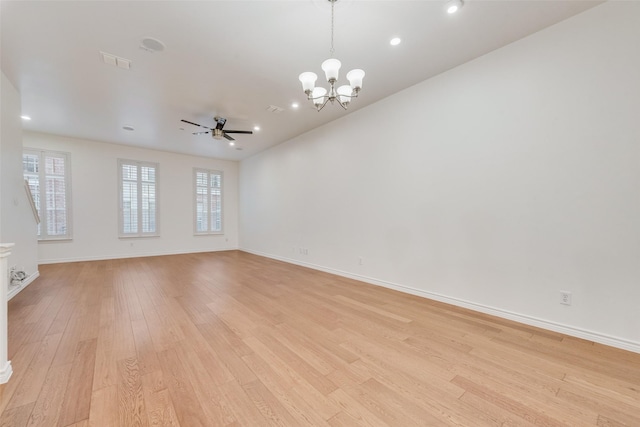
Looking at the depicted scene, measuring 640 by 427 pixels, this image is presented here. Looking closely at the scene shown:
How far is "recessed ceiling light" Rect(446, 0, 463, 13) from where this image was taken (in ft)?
7.29

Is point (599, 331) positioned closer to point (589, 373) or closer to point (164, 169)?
point (589, 373)

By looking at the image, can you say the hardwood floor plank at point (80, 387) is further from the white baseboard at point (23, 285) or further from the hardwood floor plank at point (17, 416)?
the white baseboard at point (23, 285)

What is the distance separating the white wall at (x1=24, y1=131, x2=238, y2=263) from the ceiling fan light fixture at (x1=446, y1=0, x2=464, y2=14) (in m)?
7.57

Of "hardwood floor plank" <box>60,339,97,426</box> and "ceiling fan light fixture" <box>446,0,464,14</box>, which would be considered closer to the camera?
"hardwood floor plank" <box>60,339,97,426</box>

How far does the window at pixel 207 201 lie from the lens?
799 centimetres

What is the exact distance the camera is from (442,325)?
264cm

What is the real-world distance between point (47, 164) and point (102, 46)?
501 cm

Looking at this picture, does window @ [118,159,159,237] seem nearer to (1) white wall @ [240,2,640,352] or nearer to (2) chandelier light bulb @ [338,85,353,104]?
(1) white wall @ [240,2,640,352]

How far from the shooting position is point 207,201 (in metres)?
8.20

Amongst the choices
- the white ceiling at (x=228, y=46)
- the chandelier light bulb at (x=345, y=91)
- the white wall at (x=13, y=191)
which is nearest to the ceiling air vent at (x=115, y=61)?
the white ceiling at (x=228, y=46)

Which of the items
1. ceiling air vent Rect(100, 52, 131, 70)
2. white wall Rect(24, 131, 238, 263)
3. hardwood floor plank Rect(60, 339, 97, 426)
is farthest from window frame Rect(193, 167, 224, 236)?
hardwood floor plank Rect(60, 339, 97, 426)

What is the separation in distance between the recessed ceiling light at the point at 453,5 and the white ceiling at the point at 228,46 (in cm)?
9

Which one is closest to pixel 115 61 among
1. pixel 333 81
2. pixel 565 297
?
pixel 333 81

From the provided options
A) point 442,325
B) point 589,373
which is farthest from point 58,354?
point 589,373
